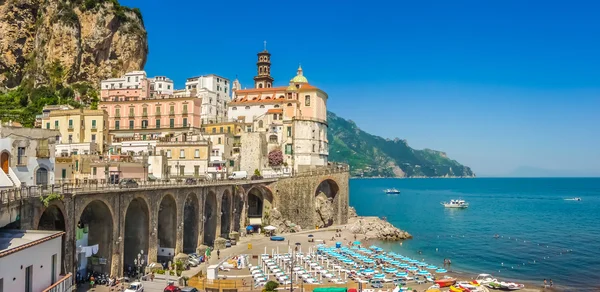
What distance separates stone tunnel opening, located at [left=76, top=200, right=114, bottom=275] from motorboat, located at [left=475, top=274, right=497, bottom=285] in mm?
35797

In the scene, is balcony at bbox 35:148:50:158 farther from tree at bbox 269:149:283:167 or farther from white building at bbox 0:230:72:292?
tree at bbox 269:149:283:167

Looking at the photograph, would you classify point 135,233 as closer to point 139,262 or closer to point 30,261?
point 139,262

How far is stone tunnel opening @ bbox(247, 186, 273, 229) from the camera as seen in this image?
78.3 m

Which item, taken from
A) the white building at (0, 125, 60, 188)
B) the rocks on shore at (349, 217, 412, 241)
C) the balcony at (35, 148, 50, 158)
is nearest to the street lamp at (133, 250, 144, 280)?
the white building at (0, 125, 60, 188)

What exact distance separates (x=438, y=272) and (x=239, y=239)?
89.3 ft

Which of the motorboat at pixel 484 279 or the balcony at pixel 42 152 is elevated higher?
the balcony at pixel 42 152

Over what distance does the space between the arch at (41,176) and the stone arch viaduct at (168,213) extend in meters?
4.26

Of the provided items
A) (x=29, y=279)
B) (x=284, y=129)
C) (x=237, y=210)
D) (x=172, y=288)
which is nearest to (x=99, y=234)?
(x=172, y=288)

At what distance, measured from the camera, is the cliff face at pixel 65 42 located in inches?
4200

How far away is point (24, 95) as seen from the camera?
10194cm

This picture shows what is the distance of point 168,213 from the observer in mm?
53312

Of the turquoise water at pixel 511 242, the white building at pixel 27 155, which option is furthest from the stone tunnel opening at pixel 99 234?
the turquoise water at pixel 511 242

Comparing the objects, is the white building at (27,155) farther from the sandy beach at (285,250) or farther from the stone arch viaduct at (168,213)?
the sandy beach at (285,250)

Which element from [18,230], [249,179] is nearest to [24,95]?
[249,179]
